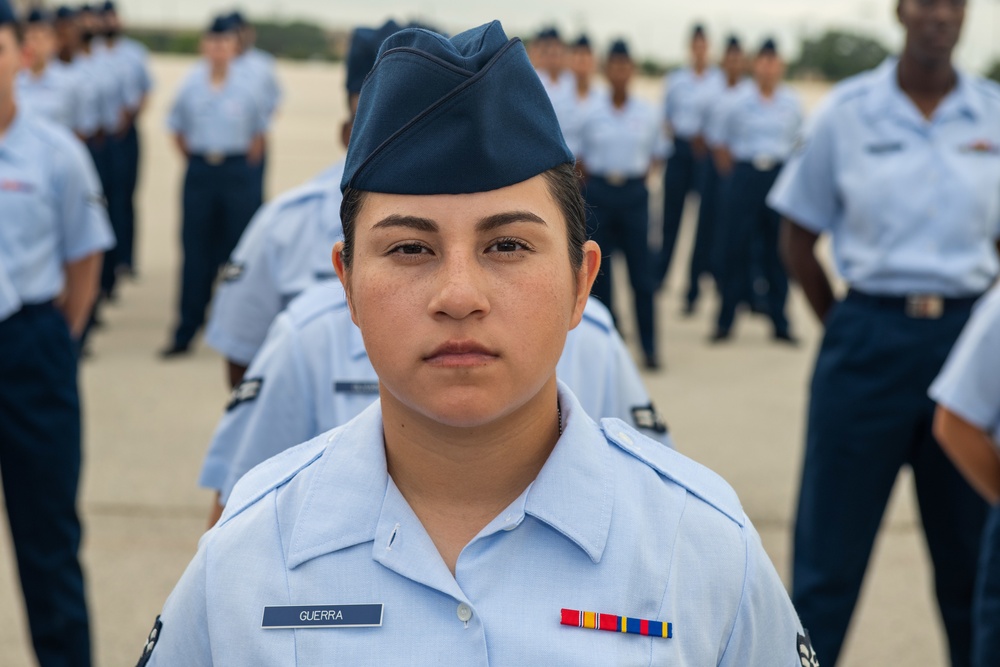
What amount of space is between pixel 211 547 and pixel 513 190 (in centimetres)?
55

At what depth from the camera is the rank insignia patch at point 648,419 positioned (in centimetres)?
242

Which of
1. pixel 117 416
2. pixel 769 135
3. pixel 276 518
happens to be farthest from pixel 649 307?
pixel 276 518

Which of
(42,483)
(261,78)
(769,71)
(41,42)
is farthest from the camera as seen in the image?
(769,71)

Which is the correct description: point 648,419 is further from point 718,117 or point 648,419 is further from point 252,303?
point 718,117

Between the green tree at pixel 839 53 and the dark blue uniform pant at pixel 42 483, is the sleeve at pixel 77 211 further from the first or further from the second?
the green tree at pixel 839 53

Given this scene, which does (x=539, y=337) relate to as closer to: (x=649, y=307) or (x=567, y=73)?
(x=649, y=307)

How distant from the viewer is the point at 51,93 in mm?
9211

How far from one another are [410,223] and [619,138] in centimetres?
733

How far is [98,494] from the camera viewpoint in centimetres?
589

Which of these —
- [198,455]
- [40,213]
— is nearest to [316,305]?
[40,213]

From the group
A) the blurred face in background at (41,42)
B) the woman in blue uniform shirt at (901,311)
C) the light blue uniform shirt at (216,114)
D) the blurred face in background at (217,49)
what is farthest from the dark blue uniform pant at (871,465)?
the blurred face in background at (41,42)

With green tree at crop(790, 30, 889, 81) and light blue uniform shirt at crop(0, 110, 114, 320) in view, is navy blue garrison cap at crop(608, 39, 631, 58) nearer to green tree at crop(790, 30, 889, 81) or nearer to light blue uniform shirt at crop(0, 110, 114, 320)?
light blue uniform shirt at crop(0, 110, 114, 320)

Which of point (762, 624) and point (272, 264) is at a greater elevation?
point (762, 624)

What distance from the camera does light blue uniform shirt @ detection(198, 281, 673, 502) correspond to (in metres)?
2.36
